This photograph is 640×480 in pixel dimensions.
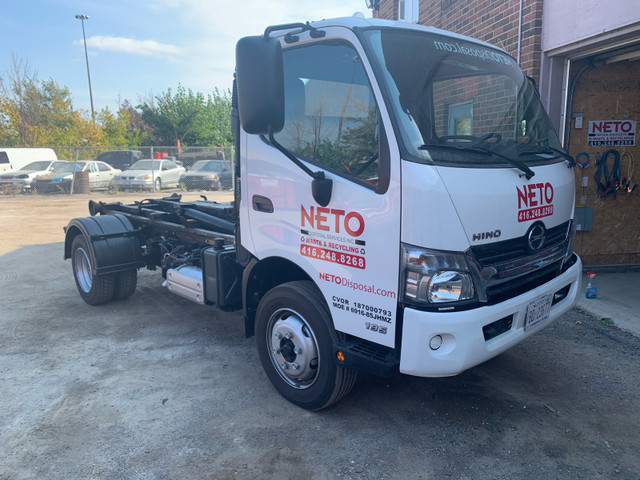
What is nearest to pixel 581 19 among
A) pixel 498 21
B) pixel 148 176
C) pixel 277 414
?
pixel 498 21

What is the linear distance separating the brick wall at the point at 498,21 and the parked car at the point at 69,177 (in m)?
18.1

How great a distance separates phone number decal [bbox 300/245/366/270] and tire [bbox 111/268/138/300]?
3.47 meters

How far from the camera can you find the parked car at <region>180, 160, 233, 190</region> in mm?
22594

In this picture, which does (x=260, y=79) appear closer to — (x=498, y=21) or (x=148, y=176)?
(x=498, y=21)

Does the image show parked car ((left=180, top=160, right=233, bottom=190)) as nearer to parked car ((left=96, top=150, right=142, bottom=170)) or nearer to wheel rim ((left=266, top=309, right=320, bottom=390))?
parked car ((left=96, top=150, right=142, bottom=170))

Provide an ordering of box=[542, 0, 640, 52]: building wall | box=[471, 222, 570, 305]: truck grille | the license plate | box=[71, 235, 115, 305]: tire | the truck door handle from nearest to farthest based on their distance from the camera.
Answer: box=[471, 222, 570, 305]: truck grille < the license plate < the truck door handle < box=[542, 0, 640, 52]: building wall < box=[71, 235, 115, 305]: tire

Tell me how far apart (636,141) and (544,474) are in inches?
227

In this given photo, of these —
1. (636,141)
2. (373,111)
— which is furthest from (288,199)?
(636,141)

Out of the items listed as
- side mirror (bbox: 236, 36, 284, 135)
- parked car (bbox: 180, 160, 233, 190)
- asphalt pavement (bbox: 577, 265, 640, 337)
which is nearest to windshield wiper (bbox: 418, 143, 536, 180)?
side mirror (bbox: 236, 36, 284, 135)

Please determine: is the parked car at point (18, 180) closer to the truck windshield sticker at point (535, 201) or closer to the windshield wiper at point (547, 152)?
the windshield wiper at point (547, 152)

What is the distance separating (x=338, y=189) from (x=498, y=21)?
5.59 metres

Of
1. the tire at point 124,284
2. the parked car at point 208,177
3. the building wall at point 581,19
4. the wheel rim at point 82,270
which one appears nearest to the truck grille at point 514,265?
the building wall at point 581,19

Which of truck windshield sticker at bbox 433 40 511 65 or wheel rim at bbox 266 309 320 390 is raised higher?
truck windshield sticker at bbox 433 40 511 65

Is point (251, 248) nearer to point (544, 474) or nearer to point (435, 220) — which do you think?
point (435, 220)
